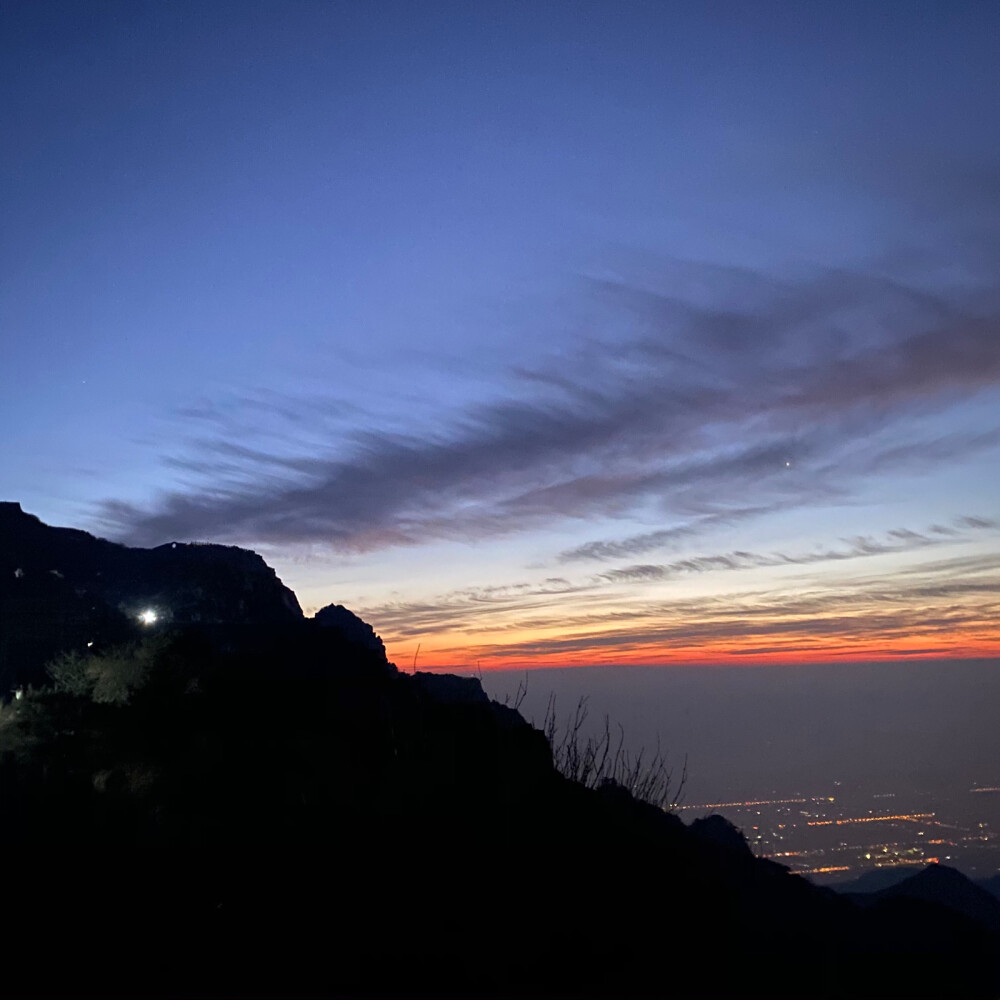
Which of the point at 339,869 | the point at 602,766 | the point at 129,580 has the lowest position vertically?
the point at 339,869

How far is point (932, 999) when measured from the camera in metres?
13.7

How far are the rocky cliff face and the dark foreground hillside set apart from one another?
672 inches

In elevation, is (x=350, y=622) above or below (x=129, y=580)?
below

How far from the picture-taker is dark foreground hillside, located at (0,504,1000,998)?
364 inches

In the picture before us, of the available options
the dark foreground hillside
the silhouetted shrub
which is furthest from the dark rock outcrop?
the silhouetted shrub

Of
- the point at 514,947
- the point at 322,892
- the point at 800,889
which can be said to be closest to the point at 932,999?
the point at 800,889

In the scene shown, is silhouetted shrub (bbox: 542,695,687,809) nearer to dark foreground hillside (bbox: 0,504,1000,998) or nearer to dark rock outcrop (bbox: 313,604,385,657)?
dark foreground hillside (bbox: 0,504,1000,998)

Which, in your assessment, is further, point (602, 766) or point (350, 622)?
point (350, 622)

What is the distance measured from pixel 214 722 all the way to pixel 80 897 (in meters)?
5.46

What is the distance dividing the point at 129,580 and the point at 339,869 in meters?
44.7

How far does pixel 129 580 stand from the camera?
48.9 m

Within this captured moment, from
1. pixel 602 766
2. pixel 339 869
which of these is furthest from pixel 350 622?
pixel 339 869

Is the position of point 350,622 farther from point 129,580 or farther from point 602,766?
point 602,766

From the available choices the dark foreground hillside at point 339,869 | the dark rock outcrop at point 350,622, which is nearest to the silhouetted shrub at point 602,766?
the dark foreground hillside at point 339,869
